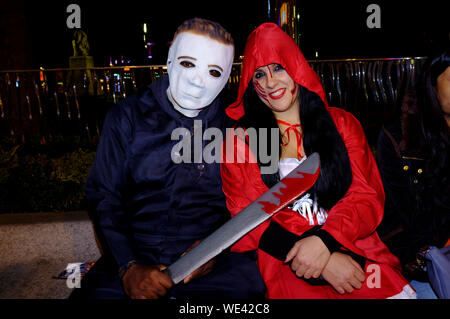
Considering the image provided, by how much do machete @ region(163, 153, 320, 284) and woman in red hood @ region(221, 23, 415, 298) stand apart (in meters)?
0.21

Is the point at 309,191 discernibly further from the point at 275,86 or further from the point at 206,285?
the point at 206,285

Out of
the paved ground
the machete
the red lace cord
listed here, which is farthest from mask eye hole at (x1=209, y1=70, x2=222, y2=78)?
the paved ground

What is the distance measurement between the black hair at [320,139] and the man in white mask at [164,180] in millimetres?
281

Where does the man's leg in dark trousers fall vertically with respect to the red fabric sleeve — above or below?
below

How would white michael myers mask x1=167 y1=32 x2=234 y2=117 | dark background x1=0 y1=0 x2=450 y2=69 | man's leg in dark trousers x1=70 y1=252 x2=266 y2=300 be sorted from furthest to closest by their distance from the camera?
dark background x1=0 y1=0 x2=450 y2=69, white michael myers mask x1=167 y1=32 x2=234 y2=117, man's leg in dark trousers x1=70 y1=252 x2=266 y2=300

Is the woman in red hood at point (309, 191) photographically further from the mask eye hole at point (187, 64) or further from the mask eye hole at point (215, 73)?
the mask eye hole at point (187, 64)

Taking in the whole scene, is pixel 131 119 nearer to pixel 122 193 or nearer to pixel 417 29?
pixel 122 193

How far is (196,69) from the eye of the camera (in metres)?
1.73

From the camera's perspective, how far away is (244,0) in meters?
20.8

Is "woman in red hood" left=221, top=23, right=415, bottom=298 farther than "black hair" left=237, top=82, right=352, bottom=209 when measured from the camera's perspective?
No

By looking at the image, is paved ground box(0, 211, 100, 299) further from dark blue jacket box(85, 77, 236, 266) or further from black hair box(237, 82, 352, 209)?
black hair box(237, 82, 352, 209)

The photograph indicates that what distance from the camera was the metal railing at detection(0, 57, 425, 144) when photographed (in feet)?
13.7

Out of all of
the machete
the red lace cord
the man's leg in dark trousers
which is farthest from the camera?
the red lace cord

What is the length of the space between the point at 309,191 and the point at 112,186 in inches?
43.5
